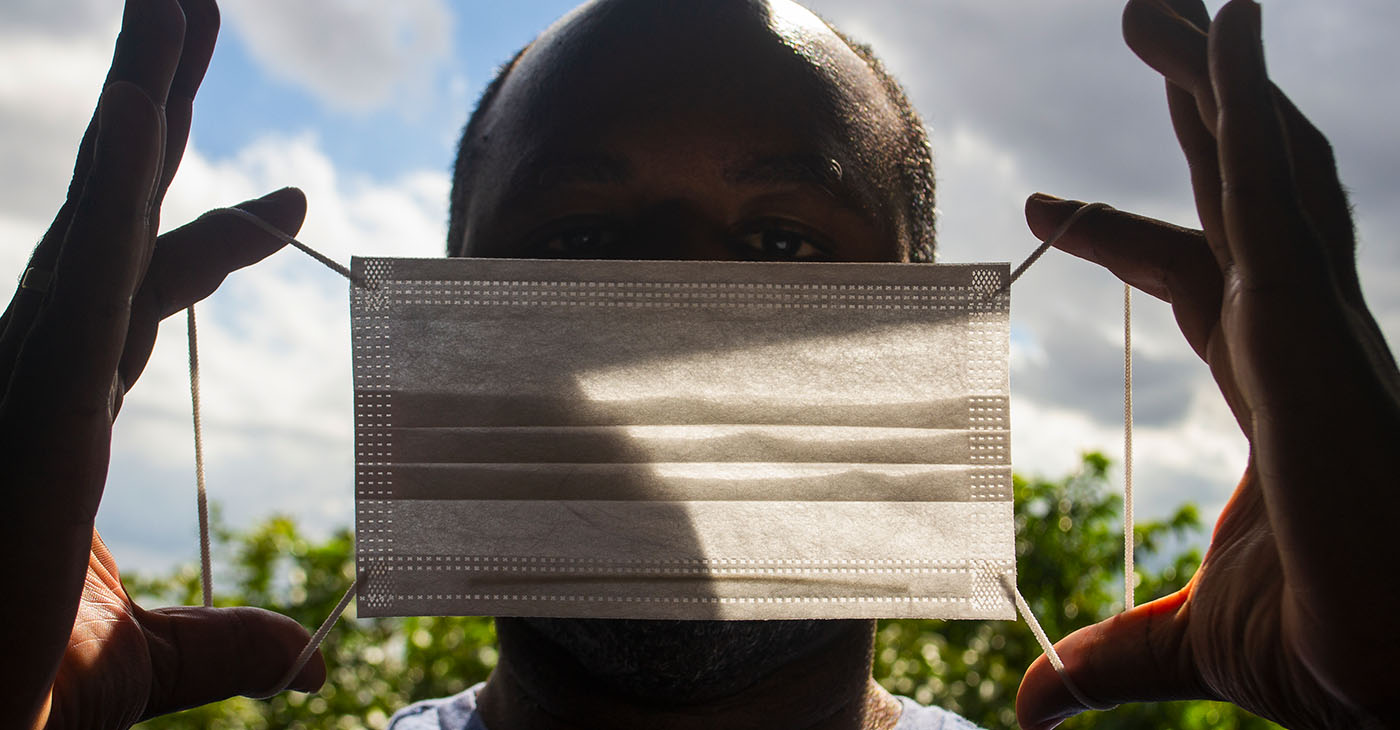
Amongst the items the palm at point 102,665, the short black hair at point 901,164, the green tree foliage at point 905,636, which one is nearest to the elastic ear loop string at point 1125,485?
the short black hair at point 901,164

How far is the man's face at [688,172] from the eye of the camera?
213 centimetres

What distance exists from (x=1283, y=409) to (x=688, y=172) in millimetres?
1228

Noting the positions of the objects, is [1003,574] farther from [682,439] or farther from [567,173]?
[567,173]

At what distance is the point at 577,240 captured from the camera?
225 centimetres

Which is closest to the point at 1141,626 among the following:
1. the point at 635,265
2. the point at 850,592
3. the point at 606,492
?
the point at 850,592

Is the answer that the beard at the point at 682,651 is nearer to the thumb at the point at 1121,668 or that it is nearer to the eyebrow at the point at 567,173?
the thumb at the point at 1121,668

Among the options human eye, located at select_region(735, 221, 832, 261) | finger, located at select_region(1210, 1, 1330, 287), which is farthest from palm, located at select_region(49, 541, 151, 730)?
finger, located at select_region(1210, 1, 1330, 287)

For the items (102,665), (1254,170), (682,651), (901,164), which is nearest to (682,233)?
(901,164)

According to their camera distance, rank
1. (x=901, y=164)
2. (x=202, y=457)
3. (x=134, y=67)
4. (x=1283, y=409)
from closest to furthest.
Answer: (x=1283, y=409) → (x=134, y=67) → (x=202, y=457) → (x=901, y=164)

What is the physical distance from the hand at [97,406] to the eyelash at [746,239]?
2.63 feet

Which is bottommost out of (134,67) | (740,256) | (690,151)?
(740,256)

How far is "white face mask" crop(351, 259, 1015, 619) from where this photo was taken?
73.0 inches

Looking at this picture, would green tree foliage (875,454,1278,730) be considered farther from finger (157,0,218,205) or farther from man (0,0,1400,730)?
finger (157,0,218,205)

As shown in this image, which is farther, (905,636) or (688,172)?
(905,636)
